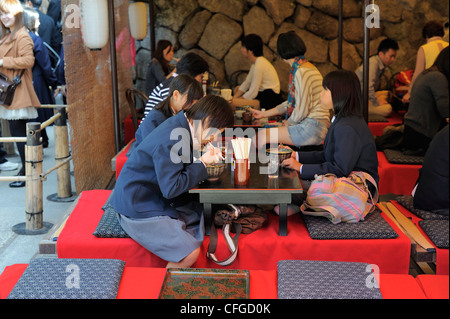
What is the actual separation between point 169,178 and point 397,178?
2.92 meters

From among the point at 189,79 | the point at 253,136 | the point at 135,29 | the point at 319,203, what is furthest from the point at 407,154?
the point at 135,29

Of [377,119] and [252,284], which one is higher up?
[377,119]

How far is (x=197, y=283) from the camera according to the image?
273 cm

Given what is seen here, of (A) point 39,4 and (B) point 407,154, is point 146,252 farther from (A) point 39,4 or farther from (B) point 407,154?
(A) point 39,4

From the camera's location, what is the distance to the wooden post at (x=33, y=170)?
471cm

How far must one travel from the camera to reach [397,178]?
5.29 m

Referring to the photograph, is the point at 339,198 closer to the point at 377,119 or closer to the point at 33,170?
the point at 33,170

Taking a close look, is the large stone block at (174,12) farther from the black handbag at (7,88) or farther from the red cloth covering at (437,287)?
the red cloth covering at (437,287)

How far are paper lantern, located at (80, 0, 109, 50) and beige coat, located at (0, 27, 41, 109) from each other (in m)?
0.72

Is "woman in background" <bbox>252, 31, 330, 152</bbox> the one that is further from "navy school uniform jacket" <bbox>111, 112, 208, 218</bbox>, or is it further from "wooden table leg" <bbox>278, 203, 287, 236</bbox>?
"navy school uniform jacket" <bbox>111, 112, 208, 218</bbox>

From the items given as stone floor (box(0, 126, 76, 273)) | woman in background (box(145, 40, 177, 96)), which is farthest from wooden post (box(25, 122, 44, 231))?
woman in background (box(145, 40, 177, 96))

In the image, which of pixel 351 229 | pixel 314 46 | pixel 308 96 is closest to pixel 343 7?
pixel 314 46

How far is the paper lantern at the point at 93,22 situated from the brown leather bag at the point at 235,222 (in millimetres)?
2774

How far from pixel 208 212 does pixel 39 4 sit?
28.3 feet
